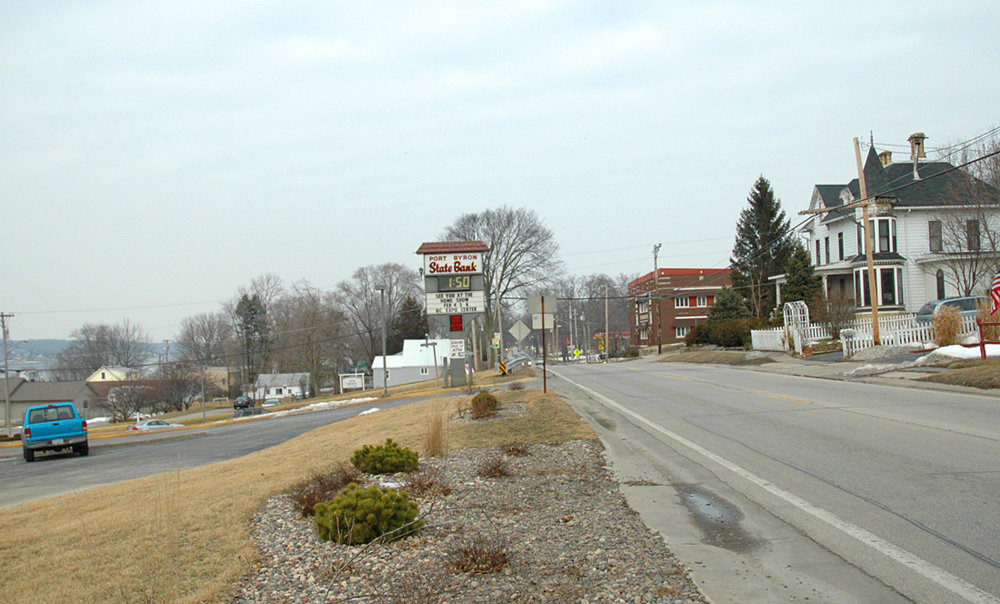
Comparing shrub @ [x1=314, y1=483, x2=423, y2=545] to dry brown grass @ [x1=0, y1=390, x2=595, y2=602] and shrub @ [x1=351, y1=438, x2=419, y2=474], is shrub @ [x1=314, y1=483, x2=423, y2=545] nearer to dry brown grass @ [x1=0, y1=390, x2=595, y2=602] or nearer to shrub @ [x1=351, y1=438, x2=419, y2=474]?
dry brown grass @ [x1=0, y1=390, x2=595, y2=602]

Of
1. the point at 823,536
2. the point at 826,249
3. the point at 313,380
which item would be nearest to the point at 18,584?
the point at 823,536

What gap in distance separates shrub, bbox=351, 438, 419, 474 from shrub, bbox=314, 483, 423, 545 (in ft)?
9.62

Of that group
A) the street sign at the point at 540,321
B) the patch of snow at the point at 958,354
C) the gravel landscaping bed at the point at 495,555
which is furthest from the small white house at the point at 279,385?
the gravel landscaping bed at the point at 495,555

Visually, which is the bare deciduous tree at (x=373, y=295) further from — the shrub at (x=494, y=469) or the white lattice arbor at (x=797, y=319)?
the shrub at (x=494, y=469)

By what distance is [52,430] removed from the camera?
24.6 meters

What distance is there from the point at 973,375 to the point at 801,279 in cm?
2940

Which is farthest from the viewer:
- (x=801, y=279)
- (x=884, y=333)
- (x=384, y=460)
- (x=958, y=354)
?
(x=801, y=279)

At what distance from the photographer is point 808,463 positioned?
28.0 ft

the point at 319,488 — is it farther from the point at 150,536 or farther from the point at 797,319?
the point at 797,319

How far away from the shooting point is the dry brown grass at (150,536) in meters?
5.02

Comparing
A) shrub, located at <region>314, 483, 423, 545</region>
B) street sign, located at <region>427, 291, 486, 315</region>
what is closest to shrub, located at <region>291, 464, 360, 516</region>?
shrub, located at <region>314, 483, 423, 545</region>

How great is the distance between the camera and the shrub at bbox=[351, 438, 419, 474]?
29.6 feet

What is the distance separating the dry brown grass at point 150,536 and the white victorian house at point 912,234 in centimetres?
3160

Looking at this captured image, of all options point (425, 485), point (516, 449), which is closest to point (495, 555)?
point (425, 485)
